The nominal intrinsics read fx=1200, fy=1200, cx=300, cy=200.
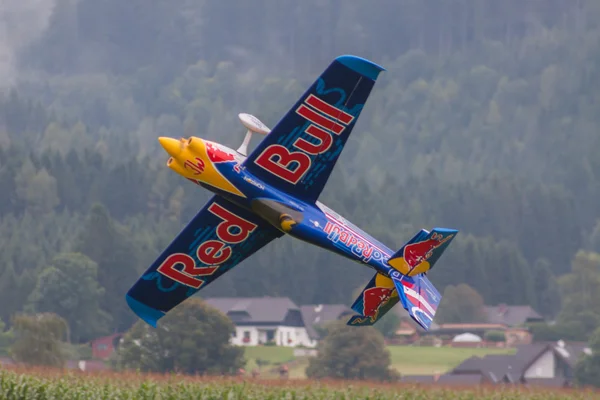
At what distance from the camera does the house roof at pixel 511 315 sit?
71.6 meters

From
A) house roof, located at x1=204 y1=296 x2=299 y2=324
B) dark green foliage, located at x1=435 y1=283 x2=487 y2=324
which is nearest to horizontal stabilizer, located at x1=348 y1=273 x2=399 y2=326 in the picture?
house roof, located at x1=204 y1=296 x2=299 y2=324

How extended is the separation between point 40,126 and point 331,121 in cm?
12391

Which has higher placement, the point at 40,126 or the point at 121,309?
the point at 40,126

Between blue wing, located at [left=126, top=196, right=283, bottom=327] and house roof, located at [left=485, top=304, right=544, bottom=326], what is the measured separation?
46.7 meters

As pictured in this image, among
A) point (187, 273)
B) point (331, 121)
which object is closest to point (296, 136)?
point (331, 121)

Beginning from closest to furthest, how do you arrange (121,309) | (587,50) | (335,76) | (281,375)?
1. (335,76)
2. (281,375)
3. (121,309)
4. (587,50)

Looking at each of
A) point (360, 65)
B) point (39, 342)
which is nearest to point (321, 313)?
point (39, 342)

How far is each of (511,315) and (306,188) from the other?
52.7m

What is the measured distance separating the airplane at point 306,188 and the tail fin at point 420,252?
0.02 metres

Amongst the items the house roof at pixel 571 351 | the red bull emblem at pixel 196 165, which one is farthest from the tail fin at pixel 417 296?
the house roof at pixel 571 351

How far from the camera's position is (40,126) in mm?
142375

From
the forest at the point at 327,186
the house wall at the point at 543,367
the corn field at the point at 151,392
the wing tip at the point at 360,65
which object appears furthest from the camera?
the forest at the point at 327,186

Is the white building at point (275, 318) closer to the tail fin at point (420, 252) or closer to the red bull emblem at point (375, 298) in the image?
the red bull emblem at point (375, 298)

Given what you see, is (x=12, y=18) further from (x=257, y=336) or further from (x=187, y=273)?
(x=187, y=273)
